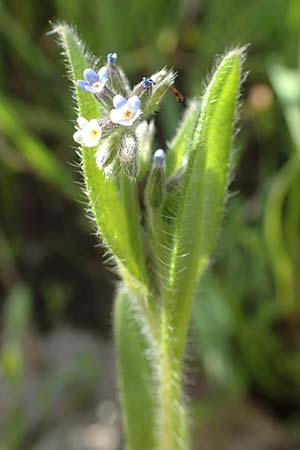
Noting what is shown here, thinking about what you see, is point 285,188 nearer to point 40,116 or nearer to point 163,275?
point 40,116

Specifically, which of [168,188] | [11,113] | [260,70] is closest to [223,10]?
[260,70]

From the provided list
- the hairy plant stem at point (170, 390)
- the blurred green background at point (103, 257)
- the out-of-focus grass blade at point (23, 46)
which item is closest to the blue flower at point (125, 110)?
the hairy plant stem at point (170, 390)

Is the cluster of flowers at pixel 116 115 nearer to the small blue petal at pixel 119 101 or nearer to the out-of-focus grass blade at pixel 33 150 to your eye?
the small blue petal at pixel 119 101

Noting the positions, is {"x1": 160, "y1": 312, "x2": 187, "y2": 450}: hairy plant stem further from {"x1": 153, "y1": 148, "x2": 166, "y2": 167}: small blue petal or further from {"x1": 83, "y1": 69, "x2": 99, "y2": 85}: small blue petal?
{"x1": 83, "y1": 69, "x2": 99, "y2": 85}: small blue petal

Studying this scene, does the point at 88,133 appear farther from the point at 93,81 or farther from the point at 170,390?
the point at 170,390

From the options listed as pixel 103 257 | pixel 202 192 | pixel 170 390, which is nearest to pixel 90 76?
pixel 202 192

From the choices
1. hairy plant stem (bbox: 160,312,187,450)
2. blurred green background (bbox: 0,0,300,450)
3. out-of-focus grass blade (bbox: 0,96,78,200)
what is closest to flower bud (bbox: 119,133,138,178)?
hairy plant stem (bbox: 160,312,187,450)
